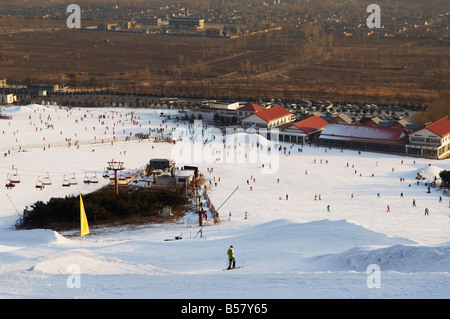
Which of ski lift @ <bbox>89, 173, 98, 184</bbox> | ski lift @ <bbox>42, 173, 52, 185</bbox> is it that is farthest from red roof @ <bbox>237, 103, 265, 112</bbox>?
ski lift @ <bbox>42, 173, 52, 185</bbox>

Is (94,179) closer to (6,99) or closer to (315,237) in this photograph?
(315,237)

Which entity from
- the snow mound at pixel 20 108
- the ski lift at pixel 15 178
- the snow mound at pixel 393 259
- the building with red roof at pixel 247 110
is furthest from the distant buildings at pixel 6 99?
the snow mound at pixel 393 259

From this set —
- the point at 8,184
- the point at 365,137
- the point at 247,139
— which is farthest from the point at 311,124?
the point at 8,184

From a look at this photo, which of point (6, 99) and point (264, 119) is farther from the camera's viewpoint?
point (6, 99)

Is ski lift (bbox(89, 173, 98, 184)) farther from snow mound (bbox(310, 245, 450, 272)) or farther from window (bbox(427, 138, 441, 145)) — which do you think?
window (bbox(427, 138, 441, 145))

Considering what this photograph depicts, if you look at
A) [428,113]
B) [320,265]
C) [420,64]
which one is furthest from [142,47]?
[320,265]

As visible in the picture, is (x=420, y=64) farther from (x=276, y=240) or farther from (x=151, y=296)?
(x=151, y=296)

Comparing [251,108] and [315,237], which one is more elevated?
[251,108]
